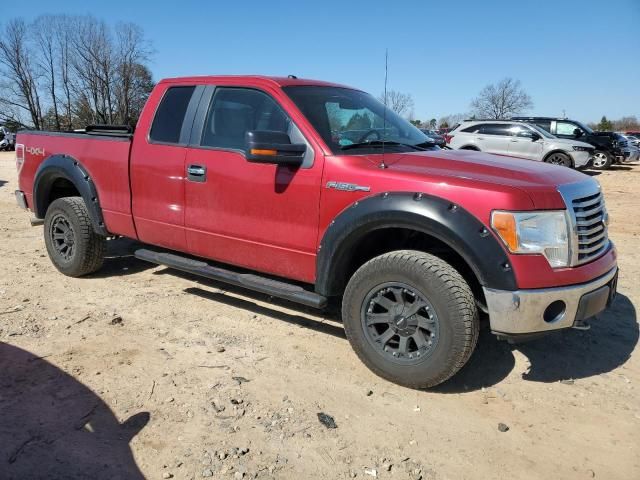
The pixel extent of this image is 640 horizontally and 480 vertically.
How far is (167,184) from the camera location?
4.28 meters

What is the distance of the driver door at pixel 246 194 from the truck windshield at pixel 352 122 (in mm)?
186

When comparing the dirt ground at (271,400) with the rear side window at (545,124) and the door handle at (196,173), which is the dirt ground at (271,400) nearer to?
the door handle at (196,173)

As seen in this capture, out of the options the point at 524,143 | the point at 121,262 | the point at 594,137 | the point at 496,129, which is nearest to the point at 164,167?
the point at 121,262

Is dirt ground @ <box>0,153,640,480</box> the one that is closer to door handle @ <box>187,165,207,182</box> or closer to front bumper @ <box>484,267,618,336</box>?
front bumper @ <box>484,267,618,336</box>

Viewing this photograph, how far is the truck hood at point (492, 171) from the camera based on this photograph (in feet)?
9.57

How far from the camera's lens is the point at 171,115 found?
4.40 m

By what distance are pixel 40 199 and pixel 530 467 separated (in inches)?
201

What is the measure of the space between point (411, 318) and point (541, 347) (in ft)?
4.44

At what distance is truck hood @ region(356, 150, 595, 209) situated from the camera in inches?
115

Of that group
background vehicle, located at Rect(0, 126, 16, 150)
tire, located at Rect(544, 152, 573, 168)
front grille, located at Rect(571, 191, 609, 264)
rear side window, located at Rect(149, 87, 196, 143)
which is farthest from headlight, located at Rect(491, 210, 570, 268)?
background vehicle, located at Rect(0, 126, 16, 150)

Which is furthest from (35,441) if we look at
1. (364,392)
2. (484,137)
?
(484,137)

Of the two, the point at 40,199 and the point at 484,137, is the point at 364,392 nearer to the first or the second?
the point at 40,199

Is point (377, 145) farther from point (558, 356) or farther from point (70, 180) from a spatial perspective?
point (70, 180)

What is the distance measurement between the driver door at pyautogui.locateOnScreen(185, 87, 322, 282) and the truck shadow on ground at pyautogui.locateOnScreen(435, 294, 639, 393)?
1310 millimetres
